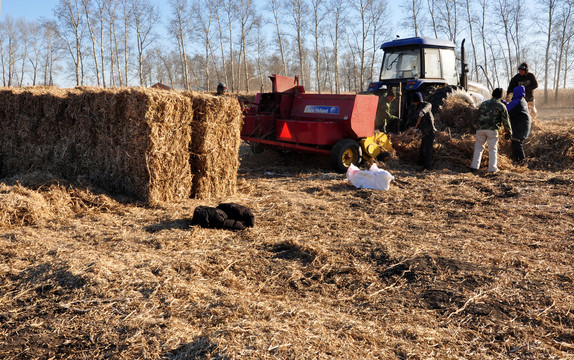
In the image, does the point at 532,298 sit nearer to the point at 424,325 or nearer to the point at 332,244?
the point at 424,325

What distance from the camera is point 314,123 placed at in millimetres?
8680

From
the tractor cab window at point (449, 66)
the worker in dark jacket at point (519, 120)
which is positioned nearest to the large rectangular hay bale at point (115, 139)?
the worker in dark jacket at point (519, 120)

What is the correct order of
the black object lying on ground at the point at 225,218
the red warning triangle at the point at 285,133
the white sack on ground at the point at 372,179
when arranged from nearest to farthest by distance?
the black object lying on ground at the point at 225,218 < the white sack on ground at the point at 372,179 < the red warning triangle at the point at 285,133

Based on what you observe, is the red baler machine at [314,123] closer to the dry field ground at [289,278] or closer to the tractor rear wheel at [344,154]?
the tractor rear wheel at [344,154]

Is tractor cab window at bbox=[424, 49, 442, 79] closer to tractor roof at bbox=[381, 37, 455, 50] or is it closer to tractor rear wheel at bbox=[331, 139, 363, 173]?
tractor roof at bbox=[381, 37, 455, 50]

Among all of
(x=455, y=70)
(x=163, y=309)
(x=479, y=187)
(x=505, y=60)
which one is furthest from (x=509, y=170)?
(x=505, y=60)

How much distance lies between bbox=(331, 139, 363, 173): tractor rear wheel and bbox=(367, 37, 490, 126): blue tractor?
213 centimetres

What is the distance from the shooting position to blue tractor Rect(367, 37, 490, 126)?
1105cm

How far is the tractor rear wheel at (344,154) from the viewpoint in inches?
351

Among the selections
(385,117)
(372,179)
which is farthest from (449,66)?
(372,179)

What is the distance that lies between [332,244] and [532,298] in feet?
6.23

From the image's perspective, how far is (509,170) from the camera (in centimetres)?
922

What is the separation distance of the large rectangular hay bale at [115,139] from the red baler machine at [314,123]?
287cm

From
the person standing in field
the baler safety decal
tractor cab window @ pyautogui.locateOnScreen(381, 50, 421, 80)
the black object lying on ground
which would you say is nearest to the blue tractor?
tractor cab window @ pyautogui.locateOnScreen(381, 50, 421, 80)
